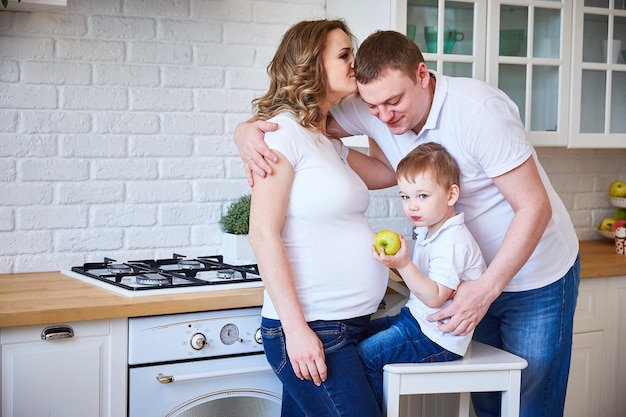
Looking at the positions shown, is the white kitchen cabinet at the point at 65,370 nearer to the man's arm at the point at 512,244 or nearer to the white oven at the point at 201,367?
the white oven at the point at 201,367

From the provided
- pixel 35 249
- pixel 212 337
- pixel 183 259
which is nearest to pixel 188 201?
pixel 183 259

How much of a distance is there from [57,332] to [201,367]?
0.41 m

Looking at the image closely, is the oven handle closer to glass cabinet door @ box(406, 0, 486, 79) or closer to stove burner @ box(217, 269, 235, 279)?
stove burner @ box(217, 269, 235, 279)

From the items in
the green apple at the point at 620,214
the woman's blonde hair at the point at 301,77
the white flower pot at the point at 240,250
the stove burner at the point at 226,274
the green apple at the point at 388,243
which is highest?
the woman's blonde hair at the point at 301,77

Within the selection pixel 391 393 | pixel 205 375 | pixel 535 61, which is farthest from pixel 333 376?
pixel 535 61

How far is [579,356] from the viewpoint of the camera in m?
3.11

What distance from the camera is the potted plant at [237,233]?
2.89 m

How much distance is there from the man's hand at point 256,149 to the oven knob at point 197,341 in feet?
1.63

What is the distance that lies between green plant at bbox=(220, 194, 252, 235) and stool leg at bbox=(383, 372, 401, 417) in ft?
3.13

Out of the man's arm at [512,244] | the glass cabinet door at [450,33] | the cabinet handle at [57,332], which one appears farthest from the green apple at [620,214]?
the cabinet handle at [57,332]

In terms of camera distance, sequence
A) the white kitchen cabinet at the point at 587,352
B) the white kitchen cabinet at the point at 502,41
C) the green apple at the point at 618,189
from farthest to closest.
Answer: the green apple at the point at 618,189
the white kitchen cabinet at the point at 587,352
the white kitchen cabinet at the point at 502,41

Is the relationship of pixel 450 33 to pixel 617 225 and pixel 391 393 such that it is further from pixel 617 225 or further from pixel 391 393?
pixel 391 393

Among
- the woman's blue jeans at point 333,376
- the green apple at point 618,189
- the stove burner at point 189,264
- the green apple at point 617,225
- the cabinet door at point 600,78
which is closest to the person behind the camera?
the woman's blue jeans at point 333,376

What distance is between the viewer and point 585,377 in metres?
3.14
